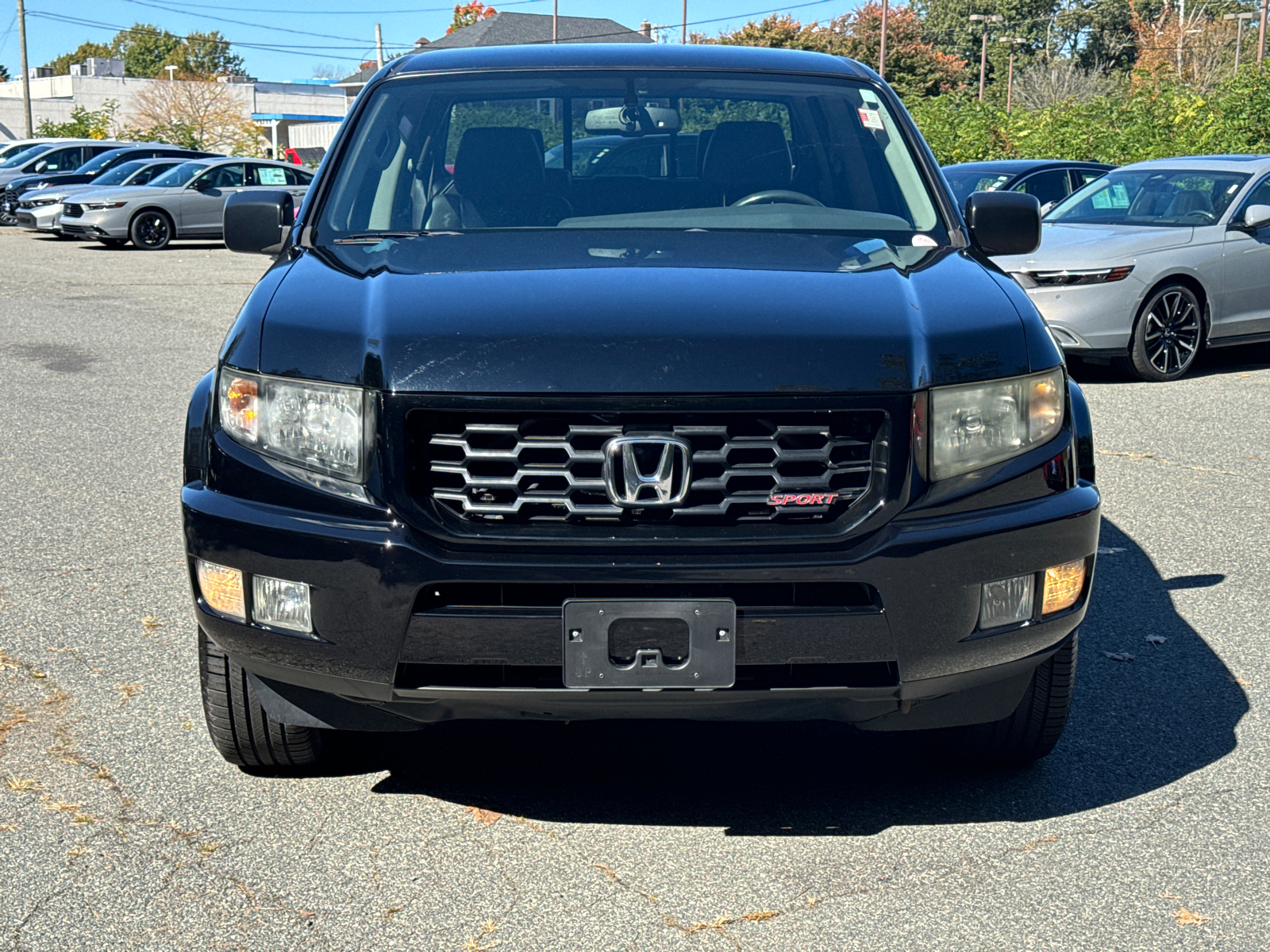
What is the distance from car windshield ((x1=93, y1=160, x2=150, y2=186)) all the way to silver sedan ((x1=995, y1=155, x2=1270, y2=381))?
17.3 meters

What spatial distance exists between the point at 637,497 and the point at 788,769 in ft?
3.68

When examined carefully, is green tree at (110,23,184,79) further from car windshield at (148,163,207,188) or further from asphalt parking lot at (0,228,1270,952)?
asphalt parking lot at (0,228,1270,952)

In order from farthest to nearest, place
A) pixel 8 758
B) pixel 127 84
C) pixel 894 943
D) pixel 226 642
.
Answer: pixel 127 84, pixel 8 758, pixel 226 642, pixel 894 943

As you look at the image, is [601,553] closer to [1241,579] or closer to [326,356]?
[326,356]

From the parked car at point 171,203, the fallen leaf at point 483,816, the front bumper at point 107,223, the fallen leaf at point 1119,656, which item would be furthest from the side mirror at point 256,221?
the front bumper at point 107,223

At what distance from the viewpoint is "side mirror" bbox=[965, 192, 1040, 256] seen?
4.09 meters

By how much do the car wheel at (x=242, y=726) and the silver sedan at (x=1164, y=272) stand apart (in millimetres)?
7640

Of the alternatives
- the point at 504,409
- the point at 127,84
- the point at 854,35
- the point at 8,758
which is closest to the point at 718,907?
the point at 504,409

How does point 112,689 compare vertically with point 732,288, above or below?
below

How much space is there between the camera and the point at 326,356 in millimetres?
2920

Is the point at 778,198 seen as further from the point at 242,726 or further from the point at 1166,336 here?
the point at 1166,336

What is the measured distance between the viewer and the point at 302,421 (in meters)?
2.94

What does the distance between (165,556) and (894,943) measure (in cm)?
359

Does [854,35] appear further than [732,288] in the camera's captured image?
Yes
